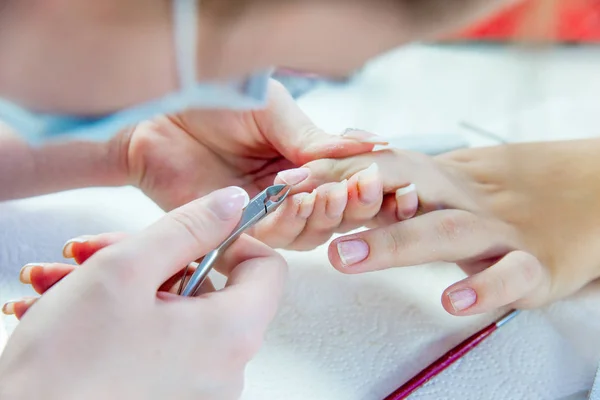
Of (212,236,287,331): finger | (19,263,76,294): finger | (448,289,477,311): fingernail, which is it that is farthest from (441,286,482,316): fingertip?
(19,263,76,294): finger

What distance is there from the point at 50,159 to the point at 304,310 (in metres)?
0.23

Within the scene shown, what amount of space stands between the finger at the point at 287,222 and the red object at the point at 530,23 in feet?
0.67

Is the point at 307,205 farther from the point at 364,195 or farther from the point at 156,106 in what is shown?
the point at 156,106

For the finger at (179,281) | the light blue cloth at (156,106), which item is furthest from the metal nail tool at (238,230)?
the light blue cloth at (156,106)

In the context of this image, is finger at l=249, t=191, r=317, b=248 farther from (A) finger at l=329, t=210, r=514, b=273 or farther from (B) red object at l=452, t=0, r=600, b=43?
(B) red object at l=452, t=0, r=600, b=43

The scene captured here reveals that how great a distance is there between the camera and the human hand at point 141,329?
261mm

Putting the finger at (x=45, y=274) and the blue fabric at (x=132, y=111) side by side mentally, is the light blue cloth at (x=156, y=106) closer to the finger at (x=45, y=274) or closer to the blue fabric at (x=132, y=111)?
the blue fabric at (x=132, y=111)

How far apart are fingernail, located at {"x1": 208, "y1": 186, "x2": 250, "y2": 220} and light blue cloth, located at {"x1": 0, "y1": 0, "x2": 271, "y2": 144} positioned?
→ 9 centimetres

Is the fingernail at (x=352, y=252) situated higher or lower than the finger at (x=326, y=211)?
lower

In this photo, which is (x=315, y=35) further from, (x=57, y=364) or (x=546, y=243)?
(x=546, y=243)

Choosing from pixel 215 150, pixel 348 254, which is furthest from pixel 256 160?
pixel 348 254

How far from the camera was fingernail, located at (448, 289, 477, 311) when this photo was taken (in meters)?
0.38

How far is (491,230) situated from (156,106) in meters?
0.28

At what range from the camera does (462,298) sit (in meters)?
0.38
